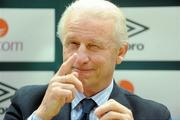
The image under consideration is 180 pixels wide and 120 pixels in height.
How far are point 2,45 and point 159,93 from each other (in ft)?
3.14

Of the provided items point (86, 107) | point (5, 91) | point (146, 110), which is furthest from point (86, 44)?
point (5, 91)

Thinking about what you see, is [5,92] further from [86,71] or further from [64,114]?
[86,71]

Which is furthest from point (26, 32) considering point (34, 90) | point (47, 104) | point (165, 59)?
point (47, 104)

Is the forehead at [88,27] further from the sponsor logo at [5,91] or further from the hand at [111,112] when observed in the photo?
the sponsor logo at [5,91]

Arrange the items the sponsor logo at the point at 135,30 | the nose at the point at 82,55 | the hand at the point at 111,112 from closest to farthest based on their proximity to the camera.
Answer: the hand at the point at 111,112 < the nose at the point at 82,55 < the sponsor logo at the point at 135,30

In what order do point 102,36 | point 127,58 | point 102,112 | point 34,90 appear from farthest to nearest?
point 127,58 → point 34,90 → point 102,36 → point 102,112

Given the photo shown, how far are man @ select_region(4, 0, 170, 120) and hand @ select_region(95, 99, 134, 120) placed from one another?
98 mm

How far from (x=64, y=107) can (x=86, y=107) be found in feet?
0.27

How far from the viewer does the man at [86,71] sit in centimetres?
149

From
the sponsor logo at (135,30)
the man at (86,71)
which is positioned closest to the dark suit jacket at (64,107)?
the man at (86,71)

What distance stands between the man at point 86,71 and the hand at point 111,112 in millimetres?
98

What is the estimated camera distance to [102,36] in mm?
1616

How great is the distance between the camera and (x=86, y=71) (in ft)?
5.20

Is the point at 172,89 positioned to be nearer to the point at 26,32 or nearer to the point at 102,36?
the point at 26,32
